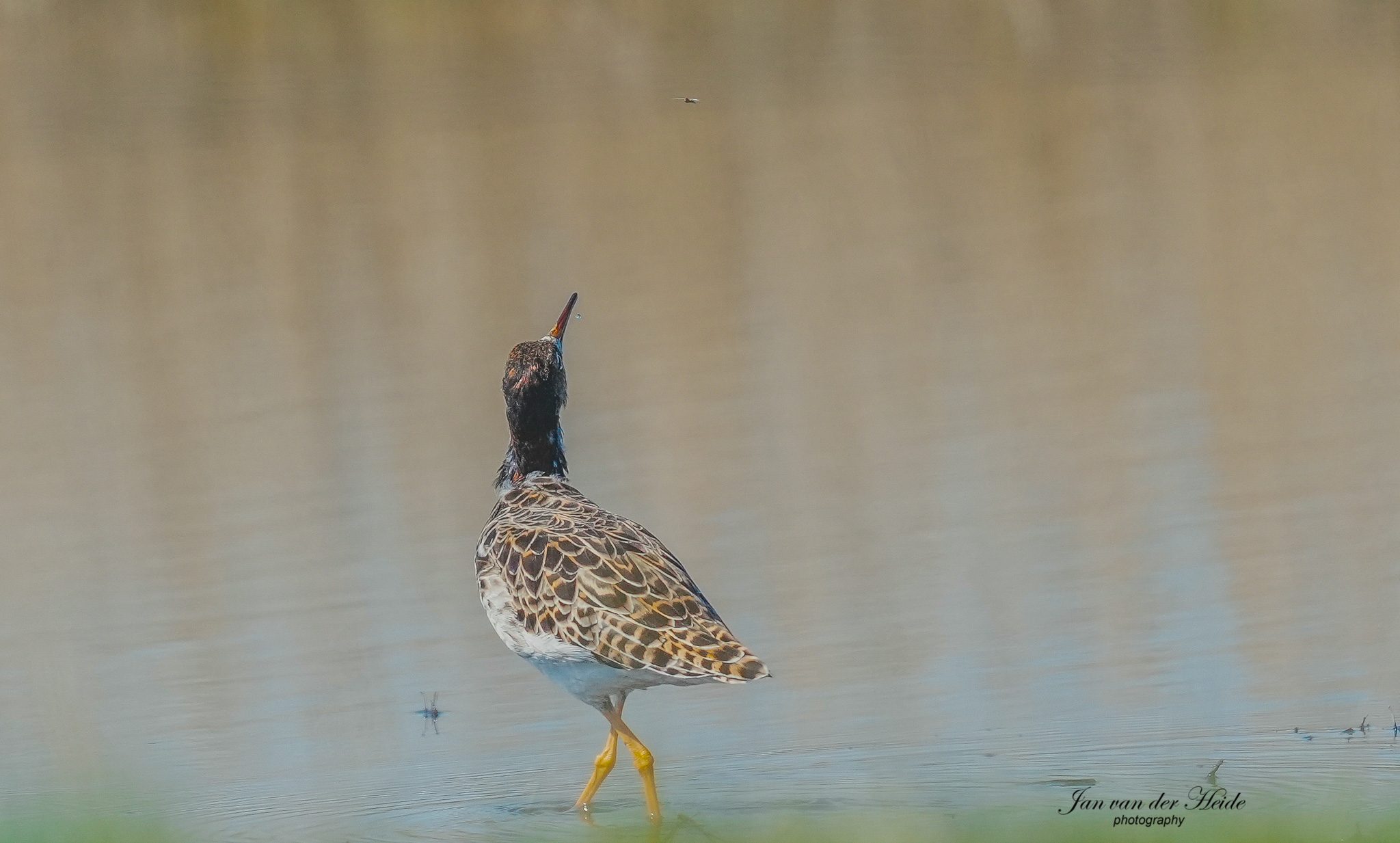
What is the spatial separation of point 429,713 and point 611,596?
6.52 feet

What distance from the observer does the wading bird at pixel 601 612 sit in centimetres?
774

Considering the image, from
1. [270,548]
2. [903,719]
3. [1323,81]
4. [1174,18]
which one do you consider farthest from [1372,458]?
[1174,18]

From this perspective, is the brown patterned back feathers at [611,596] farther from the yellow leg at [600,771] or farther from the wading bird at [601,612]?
the yellow leg at [600,771]

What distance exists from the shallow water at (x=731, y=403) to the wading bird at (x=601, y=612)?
47cm

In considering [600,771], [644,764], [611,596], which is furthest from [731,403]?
[611,596]

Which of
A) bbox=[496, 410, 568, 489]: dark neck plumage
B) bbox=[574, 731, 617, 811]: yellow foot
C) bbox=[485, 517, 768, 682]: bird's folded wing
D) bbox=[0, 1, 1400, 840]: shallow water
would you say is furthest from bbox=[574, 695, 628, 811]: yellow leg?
bbox=[496, 410, 568, 489]: dark neck plumage

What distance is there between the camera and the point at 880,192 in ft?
73.7

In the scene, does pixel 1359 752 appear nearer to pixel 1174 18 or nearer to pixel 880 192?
pixel 880 192

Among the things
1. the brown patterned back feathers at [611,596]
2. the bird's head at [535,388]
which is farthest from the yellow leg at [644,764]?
the bird's head at [535,388]

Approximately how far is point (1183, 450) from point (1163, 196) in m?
8.44

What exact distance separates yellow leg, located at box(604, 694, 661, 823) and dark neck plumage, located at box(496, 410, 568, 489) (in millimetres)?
1491

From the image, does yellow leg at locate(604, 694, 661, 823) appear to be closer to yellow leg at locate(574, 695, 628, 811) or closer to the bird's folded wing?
yellow leg at locate(574, 695, 628, 811)

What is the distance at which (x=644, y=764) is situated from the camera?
819cm

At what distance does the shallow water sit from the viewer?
9.15 m
